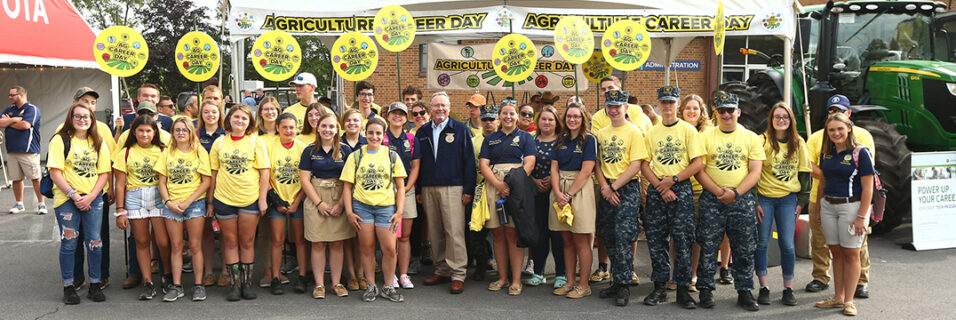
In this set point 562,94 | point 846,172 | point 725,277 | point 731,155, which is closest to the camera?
point 846,172

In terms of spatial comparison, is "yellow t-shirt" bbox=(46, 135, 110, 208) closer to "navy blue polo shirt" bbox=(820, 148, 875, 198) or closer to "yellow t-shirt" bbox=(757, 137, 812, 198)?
"yellow t-shirt" bbox=(757, 137, 812, 198)

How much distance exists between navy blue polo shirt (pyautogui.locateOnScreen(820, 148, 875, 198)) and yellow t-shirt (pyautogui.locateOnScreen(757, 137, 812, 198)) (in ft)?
0.80

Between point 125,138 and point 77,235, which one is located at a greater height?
point 125,138

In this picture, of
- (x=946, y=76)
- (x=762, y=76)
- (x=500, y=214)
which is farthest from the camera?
(x=762, y=76)

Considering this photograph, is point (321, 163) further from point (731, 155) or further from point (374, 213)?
point (731, 155)

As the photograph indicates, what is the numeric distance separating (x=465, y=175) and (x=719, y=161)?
203 centimetres

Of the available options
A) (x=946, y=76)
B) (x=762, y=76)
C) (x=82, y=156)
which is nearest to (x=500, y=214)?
(x=82, y=156)

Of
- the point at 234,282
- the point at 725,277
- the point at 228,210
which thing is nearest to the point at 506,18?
the point at 725,277

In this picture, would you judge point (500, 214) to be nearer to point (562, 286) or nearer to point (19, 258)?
point (562, 286)

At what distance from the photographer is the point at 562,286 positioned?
564cm

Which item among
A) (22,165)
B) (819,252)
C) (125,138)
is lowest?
(819,252)

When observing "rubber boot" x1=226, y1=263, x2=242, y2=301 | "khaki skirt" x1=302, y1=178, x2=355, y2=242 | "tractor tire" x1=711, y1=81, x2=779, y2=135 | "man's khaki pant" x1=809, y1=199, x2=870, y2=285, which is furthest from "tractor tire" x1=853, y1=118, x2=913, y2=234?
"rubber boot" x1=226, y1=263, x2=242, y2=301

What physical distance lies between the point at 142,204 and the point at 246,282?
100 centimetres

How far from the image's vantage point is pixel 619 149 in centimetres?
526
